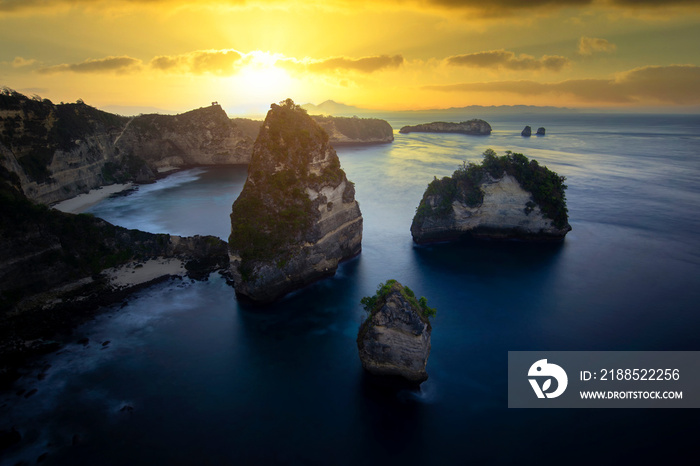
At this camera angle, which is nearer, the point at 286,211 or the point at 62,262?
the point at 62,262

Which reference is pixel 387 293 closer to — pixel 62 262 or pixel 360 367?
pixel 360 367

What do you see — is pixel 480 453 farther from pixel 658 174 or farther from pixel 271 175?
pixel 658 174

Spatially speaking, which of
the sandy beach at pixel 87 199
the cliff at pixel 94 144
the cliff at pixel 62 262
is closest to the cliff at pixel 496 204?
the cliff at pixel 62 262

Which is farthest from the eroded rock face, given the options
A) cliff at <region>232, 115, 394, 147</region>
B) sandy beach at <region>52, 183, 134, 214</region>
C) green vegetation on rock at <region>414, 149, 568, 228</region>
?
cliff at <region>232, 115, 394, 147</region>

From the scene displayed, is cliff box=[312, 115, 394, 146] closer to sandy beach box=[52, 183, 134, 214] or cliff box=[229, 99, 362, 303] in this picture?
sandy beach box=[52, 183, 134, 214]

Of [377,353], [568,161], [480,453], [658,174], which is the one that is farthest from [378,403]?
[568,161]

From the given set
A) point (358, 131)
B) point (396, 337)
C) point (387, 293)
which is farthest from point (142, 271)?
point (358, 131)
